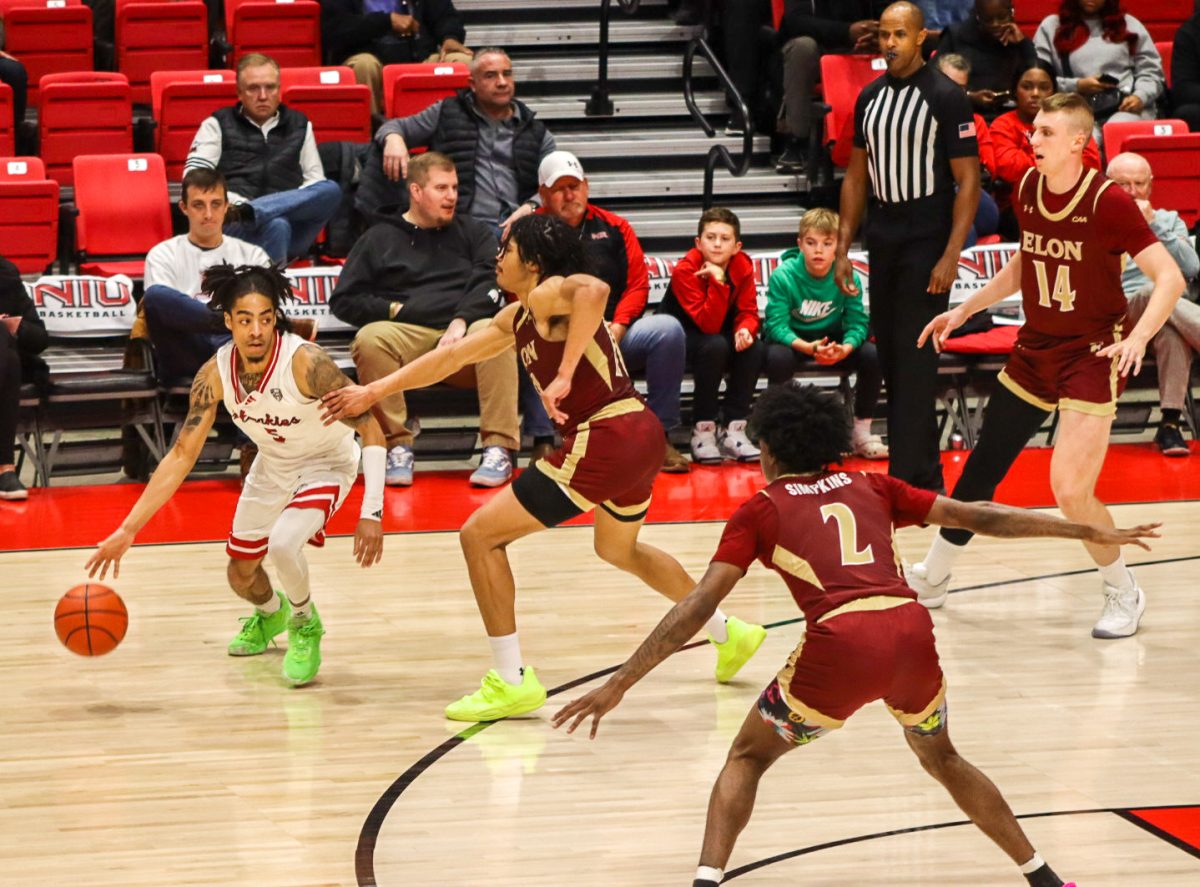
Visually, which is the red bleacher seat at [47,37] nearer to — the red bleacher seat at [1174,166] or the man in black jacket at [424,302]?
the man in black jacket at [424,302]

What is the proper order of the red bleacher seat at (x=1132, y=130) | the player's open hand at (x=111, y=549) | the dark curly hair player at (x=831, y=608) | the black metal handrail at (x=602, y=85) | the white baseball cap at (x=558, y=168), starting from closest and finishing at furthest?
the dark curly hair player at (x=831, y=608) < the player's open hand at (x=111, y=549) < the white baseball cap at (x=558, y=168) < the red bleacher seat at (x=1132, y=130) < the black metal handrail at (x=602, y=85)

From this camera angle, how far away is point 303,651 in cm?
596

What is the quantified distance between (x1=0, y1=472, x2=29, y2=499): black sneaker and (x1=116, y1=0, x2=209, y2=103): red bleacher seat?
342 centimetres

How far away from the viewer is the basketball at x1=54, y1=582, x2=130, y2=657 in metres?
5.66

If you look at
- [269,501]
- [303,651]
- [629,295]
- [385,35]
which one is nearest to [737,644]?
[303,651]

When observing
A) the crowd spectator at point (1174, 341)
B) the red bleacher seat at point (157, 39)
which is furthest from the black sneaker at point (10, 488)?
the crowd spectator at point (1174, 341)

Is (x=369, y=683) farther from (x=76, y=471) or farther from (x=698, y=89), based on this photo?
(x=698, y=89)

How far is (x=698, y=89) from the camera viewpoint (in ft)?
39.9

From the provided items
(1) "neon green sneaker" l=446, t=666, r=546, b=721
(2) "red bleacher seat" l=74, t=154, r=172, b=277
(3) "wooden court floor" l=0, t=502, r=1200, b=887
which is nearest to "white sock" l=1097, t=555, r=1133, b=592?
(3) "wooden court floor" l=0, t=502, r=1200, b=887

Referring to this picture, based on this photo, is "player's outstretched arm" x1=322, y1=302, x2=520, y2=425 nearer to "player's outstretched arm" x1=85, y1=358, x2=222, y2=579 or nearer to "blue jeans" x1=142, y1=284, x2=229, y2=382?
"player's outstretched arm" x1=85, y1=358, x2=222, y2=579

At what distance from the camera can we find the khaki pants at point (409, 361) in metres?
8.91

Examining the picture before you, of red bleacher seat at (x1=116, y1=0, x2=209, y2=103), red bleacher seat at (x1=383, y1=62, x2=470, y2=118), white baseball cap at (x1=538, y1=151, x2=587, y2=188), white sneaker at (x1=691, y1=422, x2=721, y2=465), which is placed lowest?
white sneaker at (x1=691, y1=422, x2=721, y2=465)

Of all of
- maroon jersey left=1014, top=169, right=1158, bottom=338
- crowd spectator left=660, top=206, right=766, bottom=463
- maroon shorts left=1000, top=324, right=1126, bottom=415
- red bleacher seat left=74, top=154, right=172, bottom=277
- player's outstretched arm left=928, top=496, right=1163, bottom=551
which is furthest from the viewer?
red bleacher seat left=74, top=154, right=172, bottom=277

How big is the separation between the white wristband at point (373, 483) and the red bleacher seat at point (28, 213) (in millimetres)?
4476
